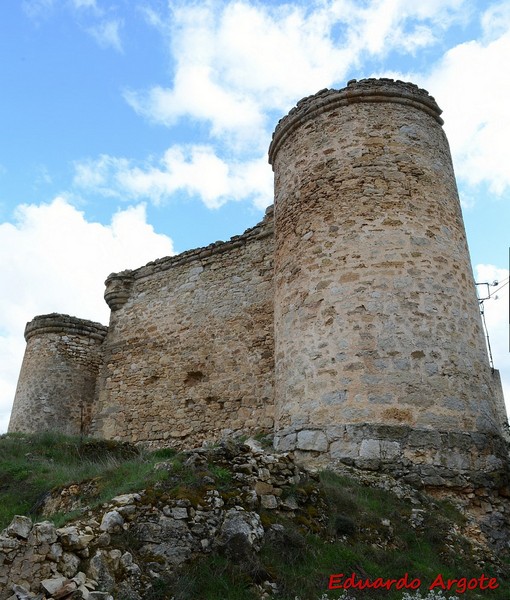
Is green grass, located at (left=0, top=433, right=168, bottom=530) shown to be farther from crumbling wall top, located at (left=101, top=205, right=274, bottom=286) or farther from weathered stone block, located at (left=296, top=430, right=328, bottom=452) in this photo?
crumbling wall top, located at (left=101, top=205, right=274, bottom=286)

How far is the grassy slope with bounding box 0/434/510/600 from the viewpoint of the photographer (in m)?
4.11

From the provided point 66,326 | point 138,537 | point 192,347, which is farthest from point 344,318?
point 66,326

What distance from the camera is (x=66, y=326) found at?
1356 centimetres

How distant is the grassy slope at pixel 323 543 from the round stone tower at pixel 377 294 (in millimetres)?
926

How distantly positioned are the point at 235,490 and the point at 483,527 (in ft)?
9.84

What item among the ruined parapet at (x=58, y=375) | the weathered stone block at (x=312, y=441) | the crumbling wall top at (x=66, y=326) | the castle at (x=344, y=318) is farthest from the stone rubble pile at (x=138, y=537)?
the crumbling wall top at (x=66, y=326)

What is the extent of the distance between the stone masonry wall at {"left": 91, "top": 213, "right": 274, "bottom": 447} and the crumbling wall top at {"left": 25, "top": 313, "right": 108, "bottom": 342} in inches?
19.0

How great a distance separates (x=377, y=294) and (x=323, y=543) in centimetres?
346

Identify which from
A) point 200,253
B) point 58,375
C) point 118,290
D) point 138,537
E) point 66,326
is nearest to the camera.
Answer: point 138,537

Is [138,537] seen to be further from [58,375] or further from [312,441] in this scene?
[58,375]

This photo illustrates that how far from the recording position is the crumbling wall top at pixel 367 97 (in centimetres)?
879

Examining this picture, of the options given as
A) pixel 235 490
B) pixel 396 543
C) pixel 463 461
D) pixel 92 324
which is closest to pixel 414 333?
pixel 463 461

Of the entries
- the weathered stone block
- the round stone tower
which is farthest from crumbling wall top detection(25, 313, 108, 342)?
the weathered stone block

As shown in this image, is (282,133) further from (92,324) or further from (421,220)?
(92,324)
